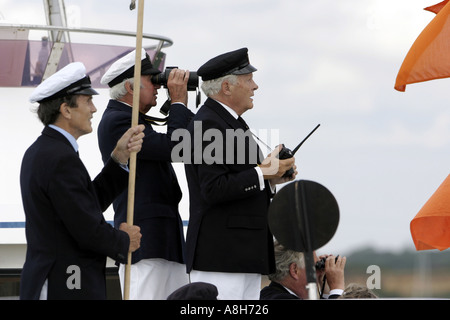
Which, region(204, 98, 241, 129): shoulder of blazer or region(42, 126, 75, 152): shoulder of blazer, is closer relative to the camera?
region(42, 126, 75, 152): shoulder of blazer

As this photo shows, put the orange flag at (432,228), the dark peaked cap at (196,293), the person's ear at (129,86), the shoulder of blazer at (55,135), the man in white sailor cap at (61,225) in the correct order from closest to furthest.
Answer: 1. the dark peaked cap at (196,293)
2. the man in white sailor cap at (61,225)
3. the shoulder of blazer at (55,135)
4. the person's ear at (129,86)
5. the orange flag at (432,228)

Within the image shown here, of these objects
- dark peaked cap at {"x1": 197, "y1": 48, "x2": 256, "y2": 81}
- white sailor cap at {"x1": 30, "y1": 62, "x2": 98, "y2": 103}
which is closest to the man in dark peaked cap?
dark peaked cap at {"x1": 197, "y1": 48, "x2": 256, "y2": 81}

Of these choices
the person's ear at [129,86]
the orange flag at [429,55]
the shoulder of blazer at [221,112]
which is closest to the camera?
the shoulder of blazer at [221,112]

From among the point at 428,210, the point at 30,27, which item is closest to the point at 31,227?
the point at 428,210

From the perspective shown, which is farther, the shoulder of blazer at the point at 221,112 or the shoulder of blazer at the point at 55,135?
the shoulder of blazer at the point at 221,112

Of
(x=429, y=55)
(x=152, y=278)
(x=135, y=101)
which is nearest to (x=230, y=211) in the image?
(x=152, y=278)

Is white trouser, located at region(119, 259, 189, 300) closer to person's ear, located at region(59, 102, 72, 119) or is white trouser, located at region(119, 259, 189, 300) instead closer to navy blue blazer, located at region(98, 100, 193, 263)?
navy blue blazer, located at region(98, 100, 193, 263)

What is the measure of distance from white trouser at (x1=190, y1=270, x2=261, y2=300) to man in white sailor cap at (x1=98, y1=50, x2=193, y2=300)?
32cm

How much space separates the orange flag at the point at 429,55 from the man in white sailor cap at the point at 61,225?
2113mm

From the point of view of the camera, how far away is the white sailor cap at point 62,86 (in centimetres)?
383

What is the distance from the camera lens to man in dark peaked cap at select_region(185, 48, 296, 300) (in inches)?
162

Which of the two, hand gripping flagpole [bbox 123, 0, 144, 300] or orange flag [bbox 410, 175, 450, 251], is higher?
hand gripping flagpole [bbox 123, 0, 144, 300]

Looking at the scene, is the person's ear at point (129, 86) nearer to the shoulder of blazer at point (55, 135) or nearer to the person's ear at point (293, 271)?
the shoulder of blazer at point (55, 135)

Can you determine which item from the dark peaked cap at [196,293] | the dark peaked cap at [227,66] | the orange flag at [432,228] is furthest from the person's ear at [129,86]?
the orange flag at [432,228]
